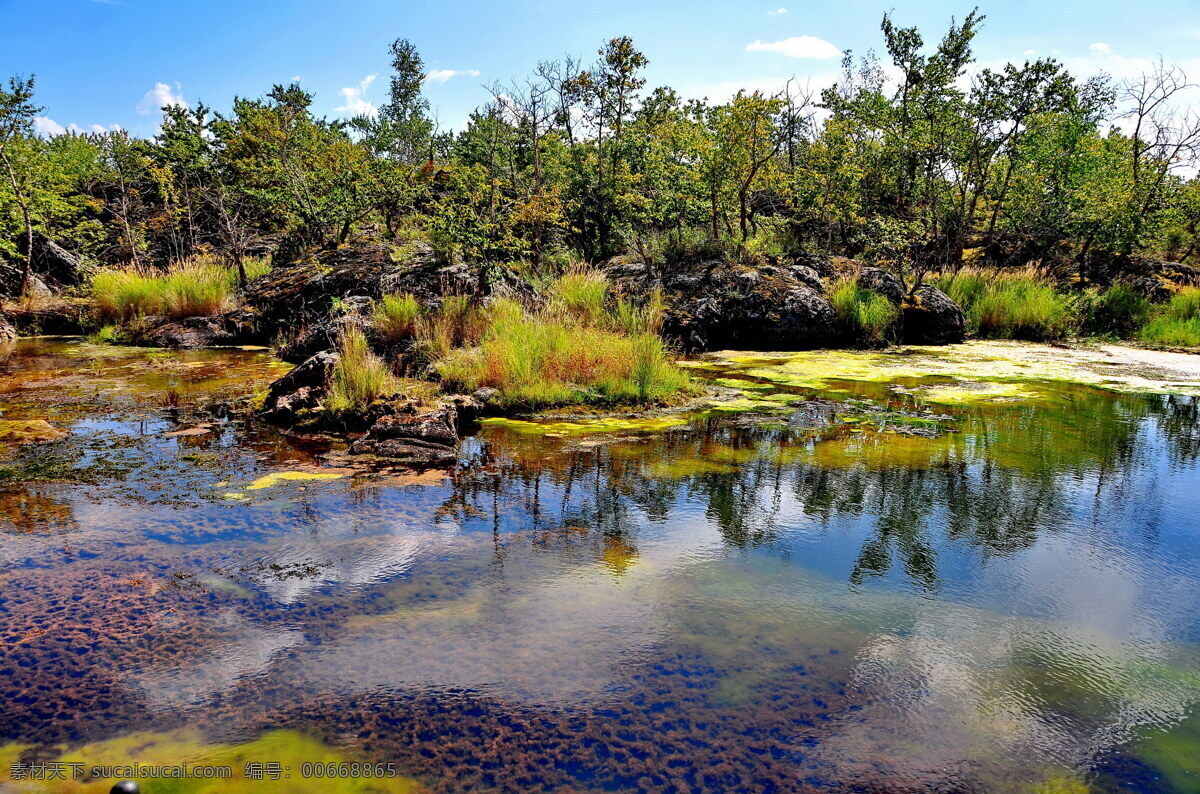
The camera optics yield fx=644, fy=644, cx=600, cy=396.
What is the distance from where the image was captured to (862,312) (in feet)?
35.8

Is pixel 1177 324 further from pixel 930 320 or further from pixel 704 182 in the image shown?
pixel 704 182

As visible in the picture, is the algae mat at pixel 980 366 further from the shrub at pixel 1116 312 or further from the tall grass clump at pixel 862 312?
the shrub at pixel 1116 312

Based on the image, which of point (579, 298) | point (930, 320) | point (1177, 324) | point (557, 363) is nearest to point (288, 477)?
point (557, 363)

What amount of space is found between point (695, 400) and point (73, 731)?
5746mm

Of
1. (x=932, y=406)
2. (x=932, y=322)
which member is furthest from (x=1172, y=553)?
(x=932, y=322)

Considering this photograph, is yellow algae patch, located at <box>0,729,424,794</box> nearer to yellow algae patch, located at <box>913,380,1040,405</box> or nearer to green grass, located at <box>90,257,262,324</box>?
yellow algae patch, located at <box>913,380,1040,405</box>

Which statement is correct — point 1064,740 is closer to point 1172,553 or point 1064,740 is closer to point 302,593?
point 1172,553

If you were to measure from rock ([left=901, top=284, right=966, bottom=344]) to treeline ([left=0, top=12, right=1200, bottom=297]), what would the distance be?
1006 millimetres

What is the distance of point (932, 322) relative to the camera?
11.6 metres

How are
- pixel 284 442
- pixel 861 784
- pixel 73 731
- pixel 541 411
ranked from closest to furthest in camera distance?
pixel 861 784
pixel 73 731
pixel 284 442
pixel 541 411

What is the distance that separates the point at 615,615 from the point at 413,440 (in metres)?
2.87

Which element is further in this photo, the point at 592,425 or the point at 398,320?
the point at 398,320

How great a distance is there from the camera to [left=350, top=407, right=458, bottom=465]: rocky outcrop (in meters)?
4.87

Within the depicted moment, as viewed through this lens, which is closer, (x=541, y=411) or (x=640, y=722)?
(x=640, y=722)
